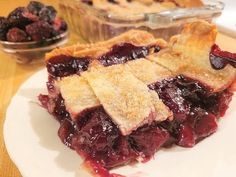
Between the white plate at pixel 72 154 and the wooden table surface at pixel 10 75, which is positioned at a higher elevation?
the white plate at pixel 72 154

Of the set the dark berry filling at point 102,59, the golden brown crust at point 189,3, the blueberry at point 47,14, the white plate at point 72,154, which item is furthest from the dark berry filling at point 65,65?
the golden brown crust at point 189,3

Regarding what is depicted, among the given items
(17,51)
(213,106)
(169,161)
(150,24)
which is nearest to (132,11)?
(150,24)

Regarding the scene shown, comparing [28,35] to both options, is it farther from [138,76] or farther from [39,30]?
[138,76]

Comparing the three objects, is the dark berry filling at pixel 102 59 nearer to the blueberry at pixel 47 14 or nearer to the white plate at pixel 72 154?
the white plate at pixel 72 154

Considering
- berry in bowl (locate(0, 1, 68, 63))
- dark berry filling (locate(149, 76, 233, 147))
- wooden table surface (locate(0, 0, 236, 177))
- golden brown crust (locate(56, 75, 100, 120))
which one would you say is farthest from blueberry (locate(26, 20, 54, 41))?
dark berry filling (locate(149, 76, 233, 147))

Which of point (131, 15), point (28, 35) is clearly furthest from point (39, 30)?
point (131, 15)

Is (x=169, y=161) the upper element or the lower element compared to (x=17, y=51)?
upper

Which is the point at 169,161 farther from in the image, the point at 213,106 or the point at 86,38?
the point at 86,38
